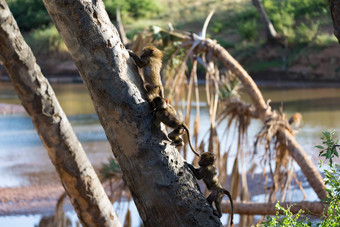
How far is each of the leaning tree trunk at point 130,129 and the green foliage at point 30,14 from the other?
62.0 feet

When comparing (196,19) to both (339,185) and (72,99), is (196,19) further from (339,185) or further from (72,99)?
(339,185)

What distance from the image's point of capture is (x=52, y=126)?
4520 mm

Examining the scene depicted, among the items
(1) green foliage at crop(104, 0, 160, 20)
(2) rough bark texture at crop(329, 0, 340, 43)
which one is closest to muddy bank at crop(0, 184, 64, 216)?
(2) rough bark texture at crop(329, 0, 340, 43)

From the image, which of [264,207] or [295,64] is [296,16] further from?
[264,207]

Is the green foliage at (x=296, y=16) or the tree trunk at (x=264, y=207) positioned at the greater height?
the green foliage at (x=296, y=16)

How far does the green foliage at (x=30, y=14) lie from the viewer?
21.5 m

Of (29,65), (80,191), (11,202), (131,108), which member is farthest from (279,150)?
(11,202)

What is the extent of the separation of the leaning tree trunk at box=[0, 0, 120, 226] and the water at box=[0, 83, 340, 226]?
4109 millimetres

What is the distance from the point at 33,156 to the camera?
1199cm

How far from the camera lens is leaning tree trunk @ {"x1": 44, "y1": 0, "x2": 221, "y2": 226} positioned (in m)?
2.29

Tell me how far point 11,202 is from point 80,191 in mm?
5259

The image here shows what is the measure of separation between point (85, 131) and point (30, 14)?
11048 mm

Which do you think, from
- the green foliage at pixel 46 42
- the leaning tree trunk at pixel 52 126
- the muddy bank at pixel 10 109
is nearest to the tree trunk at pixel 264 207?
the leaning tree trunk at pixel 52 126

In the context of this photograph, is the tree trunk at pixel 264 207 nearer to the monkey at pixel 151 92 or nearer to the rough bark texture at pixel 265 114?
the rough bark texture at pixel 265 114
